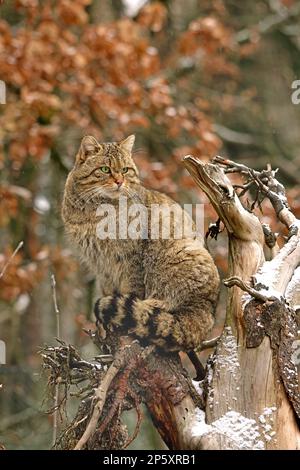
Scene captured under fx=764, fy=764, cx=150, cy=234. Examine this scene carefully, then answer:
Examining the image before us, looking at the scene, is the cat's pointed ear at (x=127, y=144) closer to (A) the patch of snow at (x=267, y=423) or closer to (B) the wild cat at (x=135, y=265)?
(B) the wild cat at (x=135, y=265)

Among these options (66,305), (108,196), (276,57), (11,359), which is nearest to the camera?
(108,196)

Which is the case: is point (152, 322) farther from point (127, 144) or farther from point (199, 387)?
point (127, 144)

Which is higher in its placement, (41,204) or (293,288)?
A: (41,204)

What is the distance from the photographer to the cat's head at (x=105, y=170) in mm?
4031

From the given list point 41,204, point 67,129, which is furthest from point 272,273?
point 67,129

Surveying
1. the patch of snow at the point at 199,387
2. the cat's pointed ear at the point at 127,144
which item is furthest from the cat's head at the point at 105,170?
the patch of snow at the point at 199,387

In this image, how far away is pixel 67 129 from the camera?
7.93 m

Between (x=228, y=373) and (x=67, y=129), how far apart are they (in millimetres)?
5096

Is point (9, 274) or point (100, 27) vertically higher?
point (100, 27)

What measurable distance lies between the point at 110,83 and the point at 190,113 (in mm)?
933

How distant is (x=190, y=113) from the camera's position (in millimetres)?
7836
